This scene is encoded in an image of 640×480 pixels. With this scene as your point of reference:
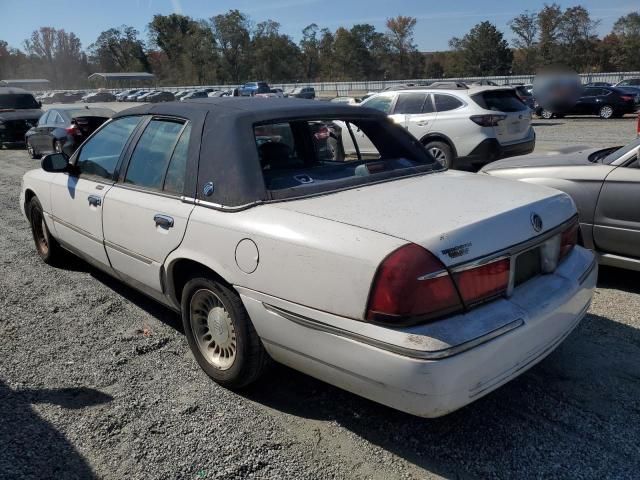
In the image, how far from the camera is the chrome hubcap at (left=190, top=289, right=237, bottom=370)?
312 cm

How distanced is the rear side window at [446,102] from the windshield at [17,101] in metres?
15.1

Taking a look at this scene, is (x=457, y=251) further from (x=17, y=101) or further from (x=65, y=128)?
(x=17, y=101)

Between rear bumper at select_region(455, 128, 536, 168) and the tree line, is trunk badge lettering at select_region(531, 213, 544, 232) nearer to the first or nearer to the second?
rear bumper at select_region(455, 128, 536, 168)

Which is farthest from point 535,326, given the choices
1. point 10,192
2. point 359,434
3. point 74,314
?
point 10,192

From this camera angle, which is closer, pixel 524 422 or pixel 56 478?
pixel 56 478

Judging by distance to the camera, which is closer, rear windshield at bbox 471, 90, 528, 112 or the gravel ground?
the gravel ground

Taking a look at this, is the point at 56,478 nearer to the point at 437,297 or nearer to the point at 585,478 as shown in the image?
the point at 437,297

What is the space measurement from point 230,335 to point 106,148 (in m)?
2.08

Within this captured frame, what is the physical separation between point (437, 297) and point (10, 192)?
33.5 feet

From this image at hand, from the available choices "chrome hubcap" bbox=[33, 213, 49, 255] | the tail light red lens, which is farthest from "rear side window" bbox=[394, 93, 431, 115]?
the tail light red lens

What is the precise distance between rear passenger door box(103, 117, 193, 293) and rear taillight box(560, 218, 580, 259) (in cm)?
210

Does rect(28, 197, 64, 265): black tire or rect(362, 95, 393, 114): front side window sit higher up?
rect(362, 95, 393, 114): front side window

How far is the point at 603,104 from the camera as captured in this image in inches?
987

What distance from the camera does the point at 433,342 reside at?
227 cm
